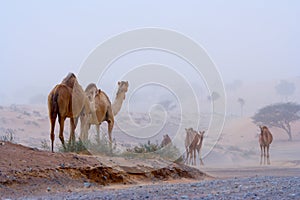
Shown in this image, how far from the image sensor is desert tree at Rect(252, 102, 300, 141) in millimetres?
55406

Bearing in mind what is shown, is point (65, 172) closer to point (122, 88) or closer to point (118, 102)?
point (118, 102)

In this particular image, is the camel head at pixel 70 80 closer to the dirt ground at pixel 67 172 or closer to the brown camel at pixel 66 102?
the brown camel at pixel 66 102

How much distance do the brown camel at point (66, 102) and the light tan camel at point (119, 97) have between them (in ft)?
12.3

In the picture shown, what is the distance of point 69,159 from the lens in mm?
13375

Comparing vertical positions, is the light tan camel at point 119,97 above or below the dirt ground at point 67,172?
above

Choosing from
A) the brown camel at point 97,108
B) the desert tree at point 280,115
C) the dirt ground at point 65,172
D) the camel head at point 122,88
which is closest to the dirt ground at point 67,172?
the dirt ground at point 65,172

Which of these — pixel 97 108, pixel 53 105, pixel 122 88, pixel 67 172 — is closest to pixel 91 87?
pixel 97 108

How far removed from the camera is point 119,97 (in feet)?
65.2

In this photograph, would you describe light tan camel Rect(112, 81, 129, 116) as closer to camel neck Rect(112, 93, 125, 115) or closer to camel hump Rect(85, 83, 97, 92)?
camel neck Rect(112, 93, 125, 115)

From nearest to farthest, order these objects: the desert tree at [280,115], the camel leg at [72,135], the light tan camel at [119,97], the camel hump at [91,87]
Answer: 1. the camel leg at [72,135]
2. the camel hump at [91,87]
3. the light tan camel at [119,97]
4. the desert tree at [280,115]

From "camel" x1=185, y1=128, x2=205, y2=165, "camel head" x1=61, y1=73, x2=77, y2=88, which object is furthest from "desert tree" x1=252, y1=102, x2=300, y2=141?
"camel head" x1=61, y1=73, x2=77, y2=88

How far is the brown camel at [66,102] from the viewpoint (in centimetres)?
1490

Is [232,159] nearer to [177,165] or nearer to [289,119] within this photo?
→ [289,119]

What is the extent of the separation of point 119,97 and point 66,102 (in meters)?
4.98
